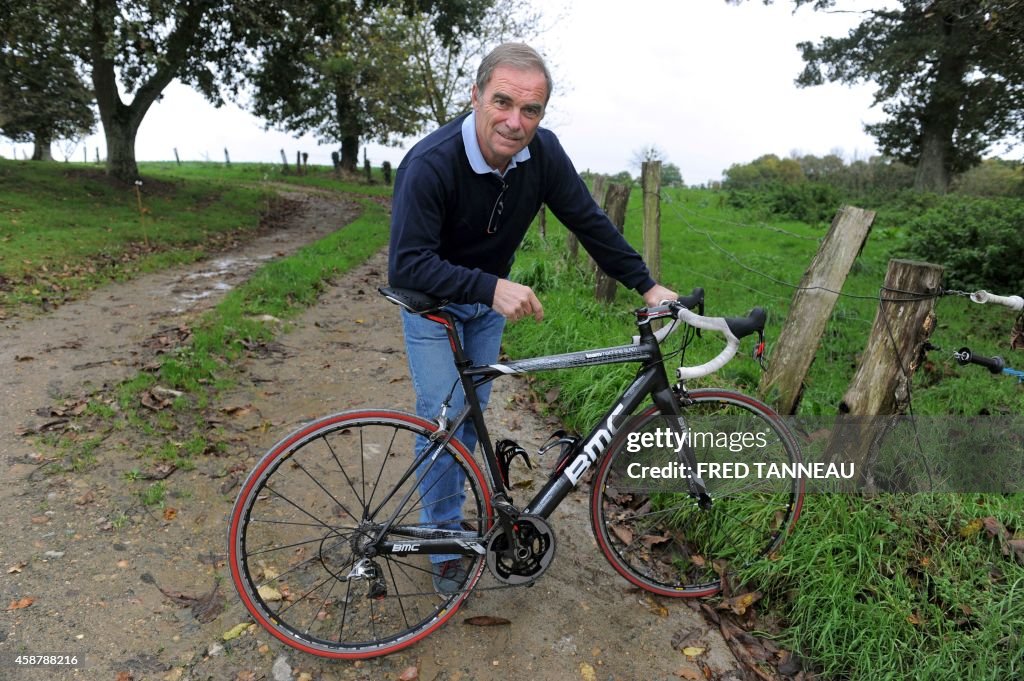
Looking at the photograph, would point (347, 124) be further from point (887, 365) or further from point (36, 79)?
point (887, 365)

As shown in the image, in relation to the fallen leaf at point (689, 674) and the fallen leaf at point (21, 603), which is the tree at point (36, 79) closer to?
the fallen leaf at point (21, 603)

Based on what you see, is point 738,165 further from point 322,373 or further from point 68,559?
point 68,559

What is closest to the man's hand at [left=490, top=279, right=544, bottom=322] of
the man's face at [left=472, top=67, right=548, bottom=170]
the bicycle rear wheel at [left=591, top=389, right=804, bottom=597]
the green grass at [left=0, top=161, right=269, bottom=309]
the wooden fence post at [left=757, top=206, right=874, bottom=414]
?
the man's face at [left=472, top=67, right=548, bottom=170]

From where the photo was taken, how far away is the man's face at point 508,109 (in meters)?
2.41

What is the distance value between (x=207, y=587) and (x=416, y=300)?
1924mm

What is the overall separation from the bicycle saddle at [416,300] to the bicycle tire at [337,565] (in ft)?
1.57

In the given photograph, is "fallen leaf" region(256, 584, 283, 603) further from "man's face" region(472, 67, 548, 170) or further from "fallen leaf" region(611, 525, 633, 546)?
"man's face" region(472, 67, 548, 170)

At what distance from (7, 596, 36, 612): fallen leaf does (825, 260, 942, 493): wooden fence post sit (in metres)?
4.18

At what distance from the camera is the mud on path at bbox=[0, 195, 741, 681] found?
2785 mm

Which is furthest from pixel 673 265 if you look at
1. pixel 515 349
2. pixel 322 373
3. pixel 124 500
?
pixel 124 500

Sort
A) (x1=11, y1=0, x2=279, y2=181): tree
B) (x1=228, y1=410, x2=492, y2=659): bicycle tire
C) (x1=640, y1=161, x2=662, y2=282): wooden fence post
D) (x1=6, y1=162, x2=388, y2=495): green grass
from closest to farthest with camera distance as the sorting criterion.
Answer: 1. (x1=228, y1=410, x2=492, y2=659): bicycle tire
2. (x1=6, y1=162, x2=388, y2=495): green grass
3. (x1=640, y1=161, x2=662, y2=282): wooden fence post
4. (x1=11, y1=0, x2=279, y2=181): tree

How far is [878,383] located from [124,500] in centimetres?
444

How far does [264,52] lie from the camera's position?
1811 cm

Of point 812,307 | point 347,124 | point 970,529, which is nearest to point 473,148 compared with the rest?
point 812,307
